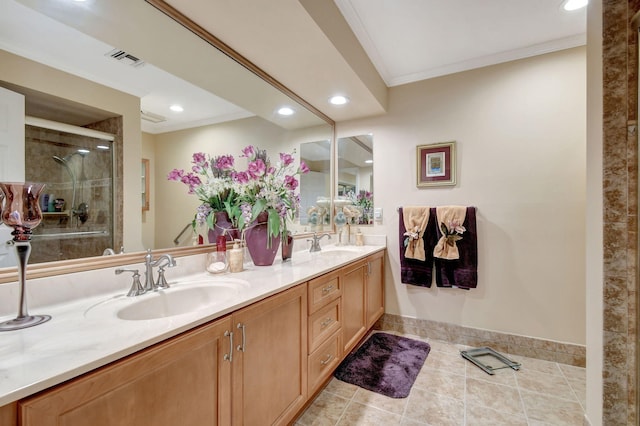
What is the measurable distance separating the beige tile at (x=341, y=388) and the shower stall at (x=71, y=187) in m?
1.56

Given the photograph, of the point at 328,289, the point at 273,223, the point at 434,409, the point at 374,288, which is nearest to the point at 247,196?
the point at 273,223

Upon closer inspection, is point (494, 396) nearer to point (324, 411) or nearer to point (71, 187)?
point (324, 411)

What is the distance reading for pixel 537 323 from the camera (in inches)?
87.9

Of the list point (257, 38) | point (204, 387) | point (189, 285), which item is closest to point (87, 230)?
point (189, 285)

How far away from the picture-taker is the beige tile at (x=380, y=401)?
165 centimetres

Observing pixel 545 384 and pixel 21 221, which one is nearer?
pixel 21 221

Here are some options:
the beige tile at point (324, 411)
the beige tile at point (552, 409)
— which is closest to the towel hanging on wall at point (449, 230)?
the beige tile at point (552, 409)

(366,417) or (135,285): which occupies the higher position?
(135,285)

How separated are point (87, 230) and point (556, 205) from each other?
2.96 meters

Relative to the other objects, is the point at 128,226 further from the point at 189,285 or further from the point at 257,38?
the point at 257,38

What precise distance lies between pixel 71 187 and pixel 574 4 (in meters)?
2.92

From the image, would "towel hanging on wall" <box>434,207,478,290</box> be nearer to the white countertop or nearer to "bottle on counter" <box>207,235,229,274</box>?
the white countertop

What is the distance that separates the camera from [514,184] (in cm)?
228

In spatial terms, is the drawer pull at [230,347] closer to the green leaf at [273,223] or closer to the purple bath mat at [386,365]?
the green leaf at [273,223]
